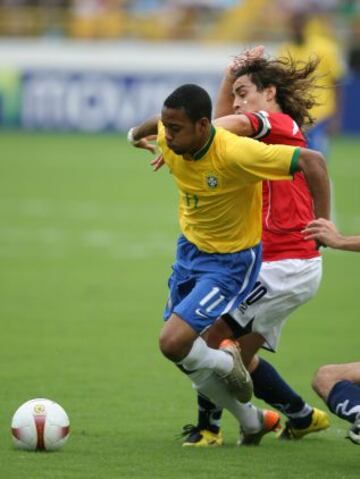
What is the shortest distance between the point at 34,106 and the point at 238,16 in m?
6.70

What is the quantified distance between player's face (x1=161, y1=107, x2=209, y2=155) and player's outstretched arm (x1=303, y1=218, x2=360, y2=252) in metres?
0.87

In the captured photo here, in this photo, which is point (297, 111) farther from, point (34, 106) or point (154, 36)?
point (154, 36)

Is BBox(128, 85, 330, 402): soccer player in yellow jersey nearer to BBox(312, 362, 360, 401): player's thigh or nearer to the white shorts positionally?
the white shorts

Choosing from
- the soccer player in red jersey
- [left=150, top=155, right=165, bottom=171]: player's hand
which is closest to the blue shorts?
the soccer player in red jersey

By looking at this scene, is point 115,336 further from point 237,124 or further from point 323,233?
point 323,233

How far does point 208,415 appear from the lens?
7.67m

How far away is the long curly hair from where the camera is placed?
25.7ft

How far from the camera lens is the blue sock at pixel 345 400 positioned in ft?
21.4

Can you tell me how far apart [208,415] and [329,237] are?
5.69ft

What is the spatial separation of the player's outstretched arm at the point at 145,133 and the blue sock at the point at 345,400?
2.06 m

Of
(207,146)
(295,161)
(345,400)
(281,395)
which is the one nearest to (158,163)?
(207,146)

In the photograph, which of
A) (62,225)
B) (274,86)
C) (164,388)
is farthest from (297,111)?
(62,225)

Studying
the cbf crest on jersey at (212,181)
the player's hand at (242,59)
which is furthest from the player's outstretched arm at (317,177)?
the player's hand at (242,59)

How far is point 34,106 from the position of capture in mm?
33688
